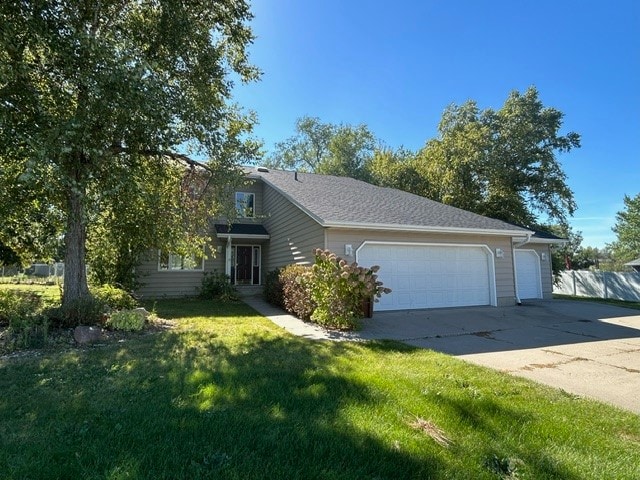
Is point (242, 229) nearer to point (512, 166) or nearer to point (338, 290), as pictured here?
point (338, 290)

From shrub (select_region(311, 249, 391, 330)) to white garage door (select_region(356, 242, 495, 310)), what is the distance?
210 cm

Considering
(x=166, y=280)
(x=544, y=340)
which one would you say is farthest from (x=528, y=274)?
(x=166, y=280)

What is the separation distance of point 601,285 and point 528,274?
7.41 m

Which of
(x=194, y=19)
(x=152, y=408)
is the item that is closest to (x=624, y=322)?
(x=152, y=408)

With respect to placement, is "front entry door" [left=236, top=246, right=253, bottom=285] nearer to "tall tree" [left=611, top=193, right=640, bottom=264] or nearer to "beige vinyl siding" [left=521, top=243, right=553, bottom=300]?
"beige vinyl siding" [left=521, top=243, right=553, bottom=300]

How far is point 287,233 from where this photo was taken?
13.1 m

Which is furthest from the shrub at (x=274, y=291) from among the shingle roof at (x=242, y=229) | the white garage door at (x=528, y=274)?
the white garage door at (x=528, y=274)

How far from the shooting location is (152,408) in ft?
11.3

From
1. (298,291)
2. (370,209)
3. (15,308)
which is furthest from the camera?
(370,209)

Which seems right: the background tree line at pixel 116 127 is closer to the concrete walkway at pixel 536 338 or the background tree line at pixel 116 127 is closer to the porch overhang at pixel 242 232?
the porch overhang at pixel 242 232

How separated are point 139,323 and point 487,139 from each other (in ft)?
74.7

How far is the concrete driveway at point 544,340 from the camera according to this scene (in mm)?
5039

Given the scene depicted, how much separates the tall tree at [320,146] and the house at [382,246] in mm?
17534

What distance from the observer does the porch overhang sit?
14.8 metres
